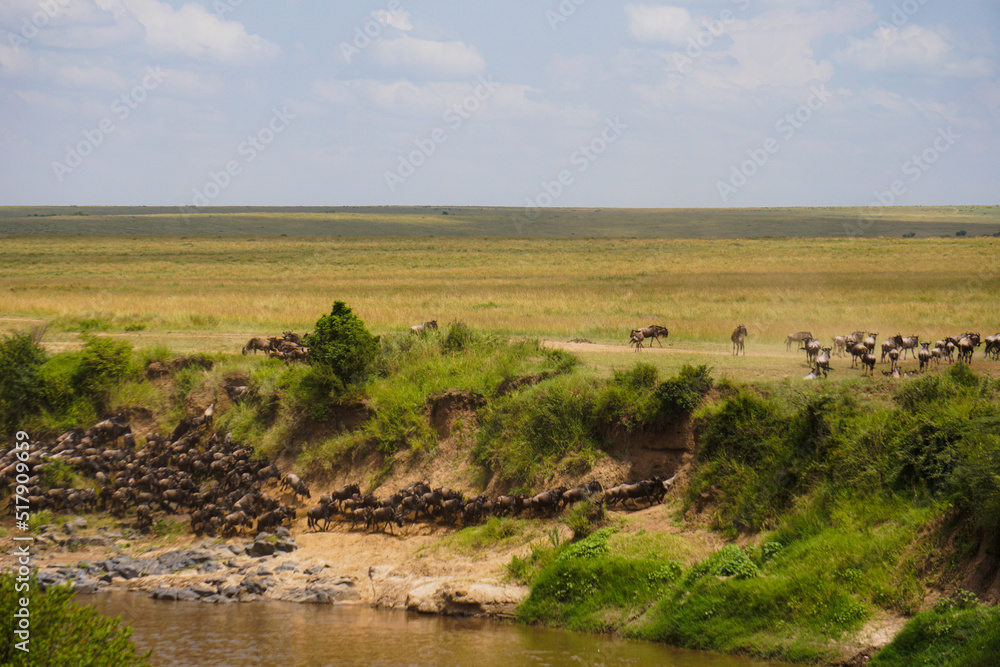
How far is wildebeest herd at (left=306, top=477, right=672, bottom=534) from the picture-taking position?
1698 centimetres

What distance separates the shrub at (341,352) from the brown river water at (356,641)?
7.72m

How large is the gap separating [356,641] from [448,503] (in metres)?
5.04

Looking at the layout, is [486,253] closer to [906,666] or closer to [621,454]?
[621,454]

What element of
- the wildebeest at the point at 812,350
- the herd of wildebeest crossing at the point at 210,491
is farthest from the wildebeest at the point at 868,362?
the herd of wildebeest crossing at the point at 210,491

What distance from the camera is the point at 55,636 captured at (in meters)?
7.87

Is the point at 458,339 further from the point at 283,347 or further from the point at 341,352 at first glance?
the point at 283,347

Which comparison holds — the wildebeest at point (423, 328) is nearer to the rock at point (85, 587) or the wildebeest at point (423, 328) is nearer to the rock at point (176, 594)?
the rock at point (176, 594)

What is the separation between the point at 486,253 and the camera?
9050 centimetres

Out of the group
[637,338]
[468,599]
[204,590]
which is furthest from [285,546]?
[637,338]

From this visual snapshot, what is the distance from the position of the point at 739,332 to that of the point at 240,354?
1538 cm

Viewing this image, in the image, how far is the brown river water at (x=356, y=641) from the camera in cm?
1259

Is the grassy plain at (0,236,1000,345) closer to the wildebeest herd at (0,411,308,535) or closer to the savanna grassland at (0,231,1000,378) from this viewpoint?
the savanna grassland at (0,231,1000,378)

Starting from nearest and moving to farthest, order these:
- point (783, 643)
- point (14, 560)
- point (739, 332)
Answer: point (783, 643), point (14, 560), point (739, 332)

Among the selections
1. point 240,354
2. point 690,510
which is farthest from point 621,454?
point 240,354
